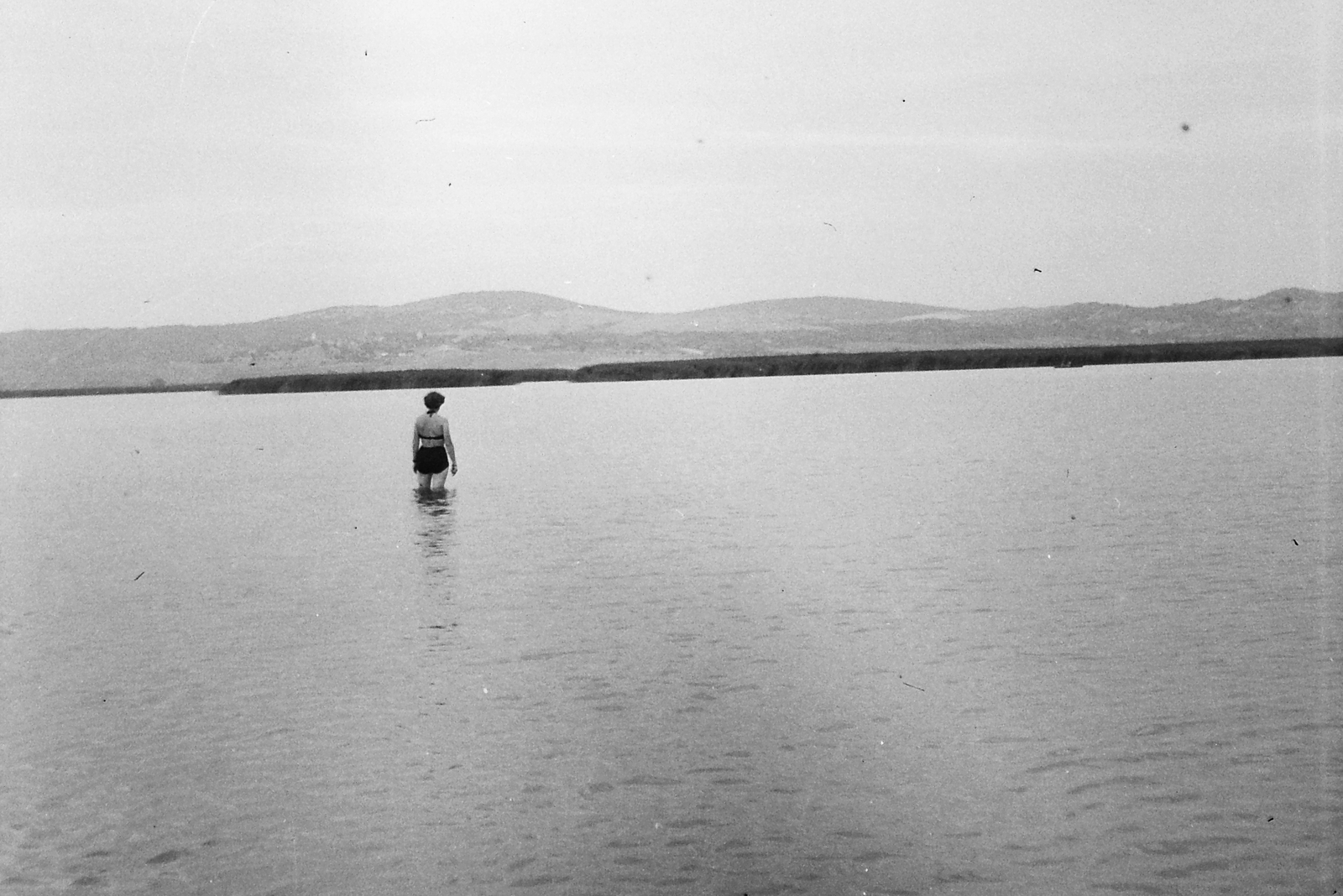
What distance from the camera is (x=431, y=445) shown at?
30.5m

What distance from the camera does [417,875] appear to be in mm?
9062

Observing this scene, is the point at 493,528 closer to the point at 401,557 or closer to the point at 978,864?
the point at 401,557

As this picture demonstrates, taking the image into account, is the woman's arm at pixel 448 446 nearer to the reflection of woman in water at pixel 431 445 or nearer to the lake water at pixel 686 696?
the reflection of woman in water at pixel 431 445

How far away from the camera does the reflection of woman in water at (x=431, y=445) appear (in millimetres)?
28750

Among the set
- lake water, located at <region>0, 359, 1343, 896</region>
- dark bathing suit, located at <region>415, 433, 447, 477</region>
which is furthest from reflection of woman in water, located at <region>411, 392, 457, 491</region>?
lake water, located at <region>0, 359, 1343, 896</region>

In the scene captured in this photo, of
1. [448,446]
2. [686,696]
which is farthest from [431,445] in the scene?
[686,696]

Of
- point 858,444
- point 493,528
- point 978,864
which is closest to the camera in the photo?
point 978,864

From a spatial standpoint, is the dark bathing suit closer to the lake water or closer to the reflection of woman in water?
the reflection of woman in water

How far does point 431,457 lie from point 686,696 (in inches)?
734

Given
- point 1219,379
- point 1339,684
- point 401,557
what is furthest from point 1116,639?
point 1219,379

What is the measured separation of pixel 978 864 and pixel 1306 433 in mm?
43449

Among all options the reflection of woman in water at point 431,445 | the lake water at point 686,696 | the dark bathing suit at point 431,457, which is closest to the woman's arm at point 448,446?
the reflection of woman in water at point 431,445

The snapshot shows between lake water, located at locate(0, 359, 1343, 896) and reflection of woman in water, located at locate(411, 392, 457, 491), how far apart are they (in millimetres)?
1270

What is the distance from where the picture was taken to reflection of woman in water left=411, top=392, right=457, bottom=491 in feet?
94.3
